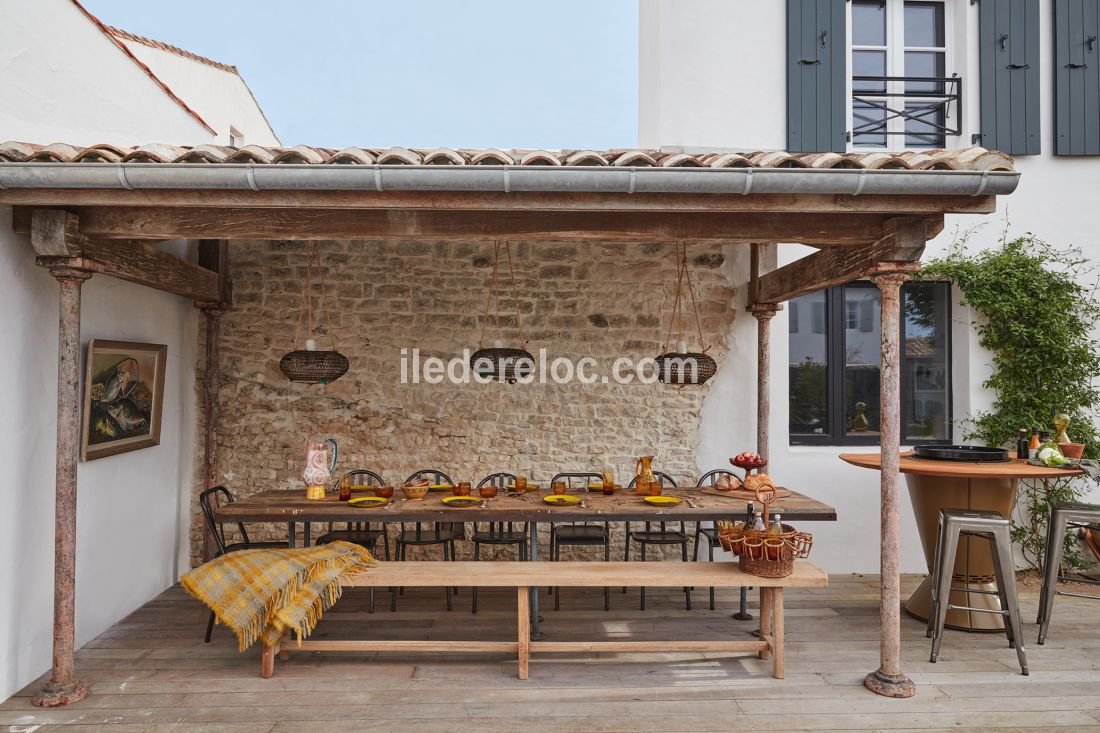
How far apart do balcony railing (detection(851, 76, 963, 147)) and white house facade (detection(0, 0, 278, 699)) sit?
5902 millimetres

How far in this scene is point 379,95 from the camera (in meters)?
25.2

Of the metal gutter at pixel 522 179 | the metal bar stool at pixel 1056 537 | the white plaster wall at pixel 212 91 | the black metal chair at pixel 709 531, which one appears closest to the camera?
the metal gutter at pixel 522 179

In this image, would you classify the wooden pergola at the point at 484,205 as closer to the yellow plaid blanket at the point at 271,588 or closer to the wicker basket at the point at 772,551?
the wicker basket at the point at 772,551

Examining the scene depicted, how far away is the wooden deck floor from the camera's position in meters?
3.27

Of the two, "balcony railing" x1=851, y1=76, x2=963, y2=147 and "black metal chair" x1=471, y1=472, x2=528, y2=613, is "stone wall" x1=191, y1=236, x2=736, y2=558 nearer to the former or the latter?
"black metal chair" x1=471, y1=472, x2=528, y2=613

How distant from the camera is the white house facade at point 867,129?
5668mm

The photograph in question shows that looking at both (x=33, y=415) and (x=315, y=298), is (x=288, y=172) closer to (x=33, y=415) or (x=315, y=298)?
(x=33, y=415)

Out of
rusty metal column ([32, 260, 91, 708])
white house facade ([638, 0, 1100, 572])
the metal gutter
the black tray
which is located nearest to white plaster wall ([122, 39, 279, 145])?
rusty metal column ([32, 260, 91, 708])

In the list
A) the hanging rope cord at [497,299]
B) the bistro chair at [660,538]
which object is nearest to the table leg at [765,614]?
the bistro chair at [660,538]

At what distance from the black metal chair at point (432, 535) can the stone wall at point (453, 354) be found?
20cm

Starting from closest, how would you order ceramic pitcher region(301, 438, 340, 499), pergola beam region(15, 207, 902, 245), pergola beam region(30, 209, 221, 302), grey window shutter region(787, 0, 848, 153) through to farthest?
pergola beam region(30, 209, 221, 302) → pergola beam region(15, 207, 902, 245) → ceramic pitcher region(301, 438, 340, 499) → grey window shutter region(787, 0, 848, 153)

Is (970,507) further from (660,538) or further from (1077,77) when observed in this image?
(1077,77)

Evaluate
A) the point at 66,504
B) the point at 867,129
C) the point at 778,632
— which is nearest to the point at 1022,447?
the point at 778,632

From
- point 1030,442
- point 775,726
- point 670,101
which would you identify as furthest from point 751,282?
point 775,726
